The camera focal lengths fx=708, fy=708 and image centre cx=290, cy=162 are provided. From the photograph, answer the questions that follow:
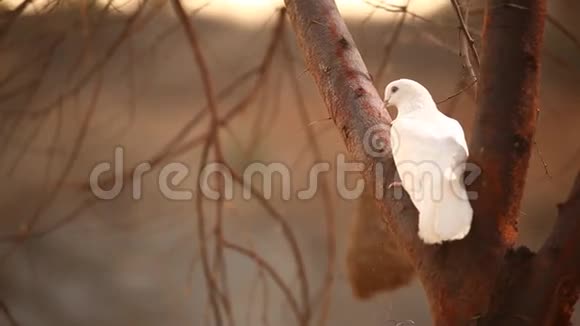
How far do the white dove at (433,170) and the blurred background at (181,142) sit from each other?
2.21ft

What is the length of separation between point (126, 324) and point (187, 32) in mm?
648

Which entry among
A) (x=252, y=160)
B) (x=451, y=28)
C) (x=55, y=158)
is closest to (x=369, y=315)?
(x=252, y=160)

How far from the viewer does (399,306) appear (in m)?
1.50

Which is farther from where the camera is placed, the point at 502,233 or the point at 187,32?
the point at 187,32


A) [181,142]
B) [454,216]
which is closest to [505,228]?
[454,216]

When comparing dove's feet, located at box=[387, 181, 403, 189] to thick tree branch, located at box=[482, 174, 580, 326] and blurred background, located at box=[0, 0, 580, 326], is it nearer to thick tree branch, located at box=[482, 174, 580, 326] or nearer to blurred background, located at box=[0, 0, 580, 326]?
thick tree branch, located at box=[482, 174, 580, 326]

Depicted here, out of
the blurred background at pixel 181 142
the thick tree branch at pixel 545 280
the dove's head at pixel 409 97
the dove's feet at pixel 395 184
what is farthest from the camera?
the blurred background at pixel 181 142

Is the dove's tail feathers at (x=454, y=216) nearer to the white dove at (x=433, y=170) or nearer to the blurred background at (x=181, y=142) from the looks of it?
the white dove at (x=433, y=170)

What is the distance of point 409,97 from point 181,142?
0.72 metres

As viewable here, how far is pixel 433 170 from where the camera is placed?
77 cm


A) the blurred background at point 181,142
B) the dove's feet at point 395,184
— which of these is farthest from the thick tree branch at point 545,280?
the blurred background at point 181,142

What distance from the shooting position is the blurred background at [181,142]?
151 centimetres

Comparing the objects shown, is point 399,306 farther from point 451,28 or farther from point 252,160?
point 451,28

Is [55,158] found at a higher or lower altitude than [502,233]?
higher
